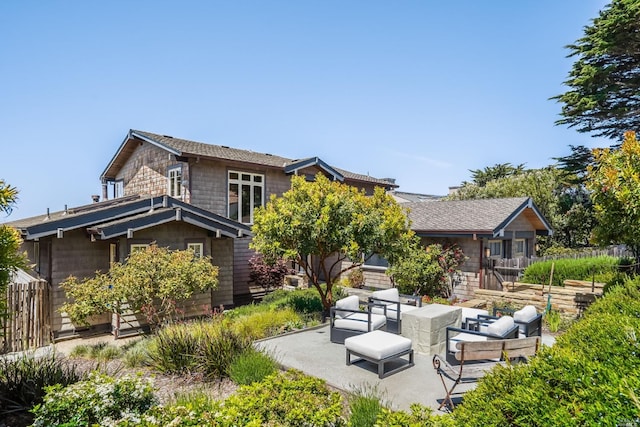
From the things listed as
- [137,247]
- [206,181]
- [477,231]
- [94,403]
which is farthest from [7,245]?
[477,231]

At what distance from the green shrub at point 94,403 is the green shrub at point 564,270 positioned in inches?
639

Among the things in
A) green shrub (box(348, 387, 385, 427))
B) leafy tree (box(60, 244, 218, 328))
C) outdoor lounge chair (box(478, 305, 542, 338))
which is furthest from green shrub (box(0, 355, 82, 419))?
outdoor lounge chair (box(478, 305, 542, 338))

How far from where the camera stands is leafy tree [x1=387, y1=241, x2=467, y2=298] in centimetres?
1414

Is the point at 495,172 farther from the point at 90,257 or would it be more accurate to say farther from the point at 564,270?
the point at 90,257

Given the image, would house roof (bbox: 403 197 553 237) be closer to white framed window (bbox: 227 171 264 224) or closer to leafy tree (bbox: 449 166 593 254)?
white framed window (bbox: 227 171 264 224)

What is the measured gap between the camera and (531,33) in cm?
1284

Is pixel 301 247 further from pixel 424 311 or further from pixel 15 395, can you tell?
pixel 15 395

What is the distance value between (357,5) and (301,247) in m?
7.93

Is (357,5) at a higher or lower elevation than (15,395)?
higher

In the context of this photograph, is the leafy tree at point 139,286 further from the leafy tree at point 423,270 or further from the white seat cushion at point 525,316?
the white seat cushion at point 525,316

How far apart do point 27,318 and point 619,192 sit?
15.2 meters

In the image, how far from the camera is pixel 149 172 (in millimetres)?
17922

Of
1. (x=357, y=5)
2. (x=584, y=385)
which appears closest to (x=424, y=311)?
(x=584, y=385)

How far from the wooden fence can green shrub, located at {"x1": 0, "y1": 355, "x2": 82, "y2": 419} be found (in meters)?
4.74
